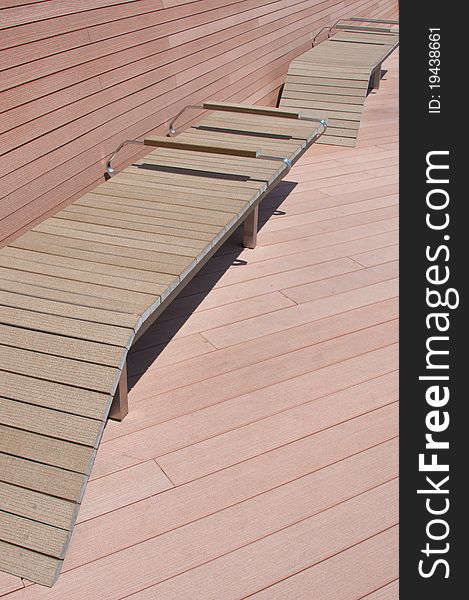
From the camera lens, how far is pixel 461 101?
5.50 meters

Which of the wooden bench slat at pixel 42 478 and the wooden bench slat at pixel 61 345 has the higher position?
the wooden bench slat at pixel 61 345

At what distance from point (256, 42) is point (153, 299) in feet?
12.4

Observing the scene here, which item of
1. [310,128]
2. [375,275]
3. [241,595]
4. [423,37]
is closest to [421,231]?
[375,275]

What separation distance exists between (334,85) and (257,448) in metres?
4.14

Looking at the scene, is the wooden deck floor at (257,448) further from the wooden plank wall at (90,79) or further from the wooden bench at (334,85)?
the wooden bench at (334,85)

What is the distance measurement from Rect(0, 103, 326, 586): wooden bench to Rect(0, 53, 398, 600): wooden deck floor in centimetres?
14

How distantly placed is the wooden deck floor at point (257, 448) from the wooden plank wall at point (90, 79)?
2.49 ft

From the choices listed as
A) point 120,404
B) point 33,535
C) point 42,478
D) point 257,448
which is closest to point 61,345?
point 120,404

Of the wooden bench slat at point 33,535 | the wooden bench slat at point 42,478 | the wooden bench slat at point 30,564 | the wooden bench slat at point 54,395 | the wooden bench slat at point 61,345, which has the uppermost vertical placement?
the wooden bench slat at point 61,345

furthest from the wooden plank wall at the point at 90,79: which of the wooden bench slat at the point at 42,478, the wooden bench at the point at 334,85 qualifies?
the wooden bench slat at the point at 42,478

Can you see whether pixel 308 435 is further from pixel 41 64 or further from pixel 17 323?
pixel 41 64

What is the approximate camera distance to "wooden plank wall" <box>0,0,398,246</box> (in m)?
2.97

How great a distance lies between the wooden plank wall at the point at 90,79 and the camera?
297 cm

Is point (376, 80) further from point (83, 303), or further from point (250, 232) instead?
point (83, 303)
